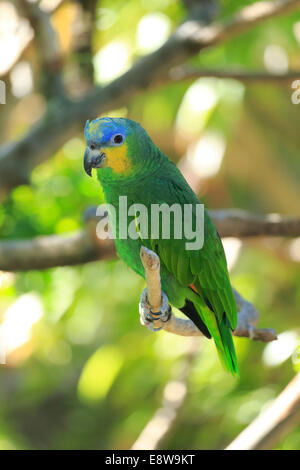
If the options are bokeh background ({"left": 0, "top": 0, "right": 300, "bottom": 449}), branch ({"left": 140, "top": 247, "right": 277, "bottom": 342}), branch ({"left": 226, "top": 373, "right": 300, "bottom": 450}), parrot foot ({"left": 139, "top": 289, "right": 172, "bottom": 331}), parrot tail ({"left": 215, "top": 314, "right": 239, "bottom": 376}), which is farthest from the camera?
bokeh background ({"left": 0, "top": 0, "right": 300, "bottom": 449})

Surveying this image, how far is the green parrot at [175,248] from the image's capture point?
1591 mm

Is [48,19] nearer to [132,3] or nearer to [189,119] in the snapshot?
[132,3]

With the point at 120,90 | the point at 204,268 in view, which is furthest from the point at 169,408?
the point at 120,90

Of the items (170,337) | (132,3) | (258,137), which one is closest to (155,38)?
(132,3)

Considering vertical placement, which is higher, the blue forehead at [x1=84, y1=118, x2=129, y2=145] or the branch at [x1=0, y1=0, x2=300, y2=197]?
the branch at [x1=0, y1=0, x2=300, y2=197]

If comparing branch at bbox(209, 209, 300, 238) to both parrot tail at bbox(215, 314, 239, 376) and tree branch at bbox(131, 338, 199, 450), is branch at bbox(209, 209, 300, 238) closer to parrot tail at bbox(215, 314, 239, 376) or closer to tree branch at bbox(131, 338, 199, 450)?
parrot tail at bbox(215, 314, 239, 376)

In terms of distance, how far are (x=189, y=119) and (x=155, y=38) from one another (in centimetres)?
56

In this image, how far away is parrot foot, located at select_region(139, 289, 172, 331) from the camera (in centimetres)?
156

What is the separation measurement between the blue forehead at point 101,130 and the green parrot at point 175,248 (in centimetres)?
10

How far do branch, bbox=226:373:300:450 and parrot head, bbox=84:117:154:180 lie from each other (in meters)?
0.89

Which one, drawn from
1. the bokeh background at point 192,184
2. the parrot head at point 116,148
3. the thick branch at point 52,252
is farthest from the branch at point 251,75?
the parrot head at point 116,148

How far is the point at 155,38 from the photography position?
140 inches

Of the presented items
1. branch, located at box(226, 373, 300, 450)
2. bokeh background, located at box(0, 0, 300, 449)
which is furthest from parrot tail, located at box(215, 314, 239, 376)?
bokeh background, located at box(0, 0, 300, 449)

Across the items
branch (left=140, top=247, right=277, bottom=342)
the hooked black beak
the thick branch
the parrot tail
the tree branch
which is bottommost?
the tree branch
